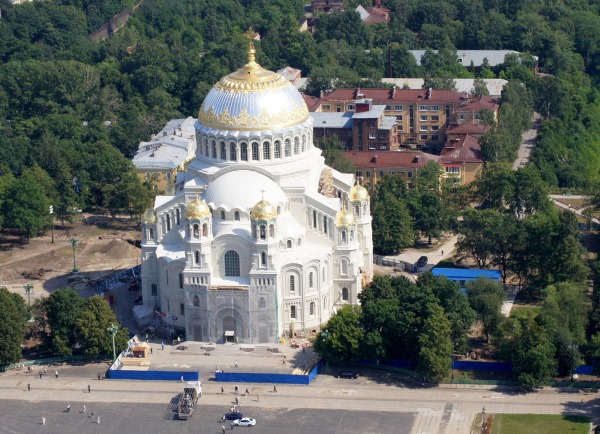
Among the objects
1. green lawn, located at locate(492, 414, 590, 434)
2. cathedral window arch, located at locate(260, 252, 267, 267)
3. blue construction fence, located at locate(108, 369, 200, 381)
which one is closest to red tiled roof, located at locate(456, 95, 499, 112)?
cathedral window arch, located at locate(260, 252, 267, 267)

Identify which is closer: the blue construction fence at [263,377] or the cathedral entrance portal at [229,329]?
the blue construction fence at [263,377]

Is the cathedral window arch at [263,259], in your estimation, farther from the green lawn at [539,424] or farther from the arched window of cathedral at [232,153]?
the green lawn at [539,424]

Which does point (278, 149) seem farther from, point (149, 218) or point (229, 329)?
point (229, 329)

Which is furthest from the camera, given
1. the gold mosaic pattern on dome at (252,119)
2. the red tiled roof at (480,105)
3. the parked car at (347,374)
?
the red tiled roof at (480,105)

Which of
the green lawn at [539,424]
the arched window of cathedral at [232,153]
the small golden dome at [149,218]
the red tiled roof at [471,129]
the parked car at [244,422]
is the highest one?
the red tiled roof at [471,129]

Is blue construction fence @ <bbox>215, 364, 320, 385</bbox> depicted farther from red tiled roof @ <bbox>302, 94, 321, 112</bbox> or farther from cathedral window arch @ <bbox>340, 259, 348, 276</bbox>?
red tiled roof @ <bbox>302, 94, 321, 112</bbox>

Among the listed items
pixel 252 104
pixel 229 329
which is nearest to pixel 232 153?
pixel 252 104

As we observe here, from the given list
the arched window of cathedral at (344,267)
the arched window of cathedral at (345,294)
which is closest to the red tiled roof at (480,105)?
the arched window of cathedral at (344,267)
